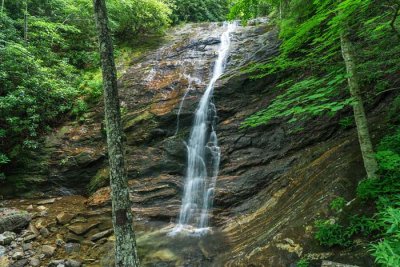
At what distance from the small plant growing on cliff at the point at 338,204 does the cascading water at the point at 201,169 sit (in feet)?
12.9

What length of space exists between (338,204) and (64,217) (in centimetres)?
750

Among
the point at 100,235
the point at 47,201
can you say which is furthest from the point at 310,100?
the point at 47,201

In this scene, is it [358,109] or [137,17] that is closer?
[358,109]

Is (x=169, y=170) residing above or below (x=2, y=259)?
above

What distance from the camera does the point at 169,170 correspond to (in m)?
9.88

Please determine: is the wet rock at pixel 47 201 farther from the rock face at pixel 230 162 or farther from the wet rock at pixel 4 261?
the wet rock at pixel 4 261

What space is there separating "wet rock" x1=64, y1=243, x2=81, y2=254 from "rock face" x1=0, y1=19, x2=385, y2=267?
0.18m

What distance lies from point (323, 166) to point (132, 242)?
14.4ft

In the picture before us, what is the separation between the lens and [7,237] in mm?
7559

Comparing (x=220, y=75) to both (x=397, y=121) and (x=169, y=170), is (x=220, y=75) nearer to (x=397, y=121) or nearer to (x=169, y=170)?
(x=169, y=170)

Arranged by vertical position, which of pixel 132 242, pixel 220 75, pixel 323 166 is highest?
pixel 220 75

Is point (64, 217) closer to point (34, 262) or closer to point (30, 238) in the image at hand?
point (30, 238)

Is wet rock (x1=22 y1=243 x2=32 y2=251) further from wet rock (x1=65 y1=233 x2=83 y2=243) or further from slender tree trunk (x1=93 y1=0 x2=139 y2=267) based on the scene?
slender tree trunk (x1=93 y1=0 x2=139 y2=267)

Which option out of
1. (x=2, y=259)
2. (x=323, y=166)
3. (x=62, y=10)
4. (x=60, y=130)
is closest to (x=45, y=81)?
(x=60, y=130)
